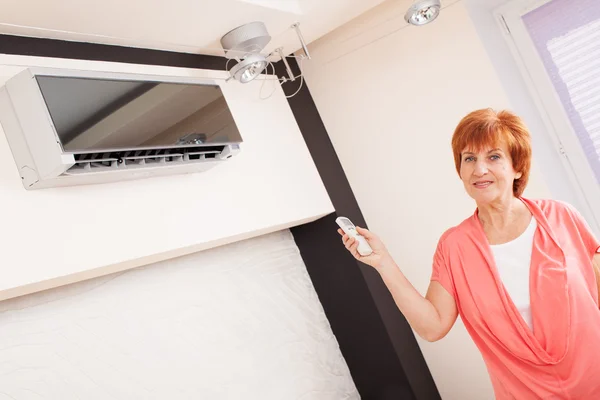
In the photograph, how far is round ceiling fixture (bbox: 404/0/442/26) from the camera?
7.63 ft

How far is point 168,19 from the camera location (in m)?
2.23

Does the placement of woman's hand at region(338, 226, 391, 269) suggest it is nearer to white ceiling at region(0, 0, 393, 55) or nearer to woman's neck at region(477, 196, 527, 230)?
woman's neck at region(477, 196, 527, 230)

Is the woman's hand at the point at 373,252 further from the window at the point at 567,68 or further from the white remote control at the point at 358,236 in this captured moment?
the window at the point at 567,68

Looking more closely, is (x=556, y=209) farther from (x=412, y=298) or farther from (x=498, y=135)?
(x=412, y=298)

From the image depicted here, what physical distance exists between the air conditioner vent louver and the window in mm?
1578

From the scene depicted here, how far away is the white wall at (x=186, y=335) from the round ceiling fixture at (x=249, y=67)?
0.74 meters

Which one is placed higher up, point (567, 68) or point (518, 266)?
point (567, 68)

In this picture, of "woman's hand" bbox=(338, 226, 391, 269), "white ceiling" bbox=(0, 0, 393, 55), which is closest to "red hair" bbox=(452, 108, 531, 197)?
"woman's hand" bbox=(338, 226, 391, 269)

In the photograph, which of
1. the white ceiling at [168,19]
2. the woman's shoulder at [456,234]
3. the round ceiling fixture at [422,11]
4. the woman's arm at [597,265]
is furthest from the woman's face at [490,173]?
the white ceiling at [168,19]

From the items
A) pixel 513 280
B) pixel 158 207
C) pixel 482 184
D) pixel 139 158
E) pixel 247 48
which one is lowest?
pixel 513 280

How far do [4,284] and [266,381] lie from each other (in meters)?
1.24

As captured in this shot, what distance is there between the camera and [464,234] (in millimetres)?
2061

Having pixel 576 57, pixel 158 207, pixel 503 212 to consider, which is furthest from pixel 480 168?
pixel 576 57

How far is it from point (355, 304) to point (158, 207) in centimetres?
122
